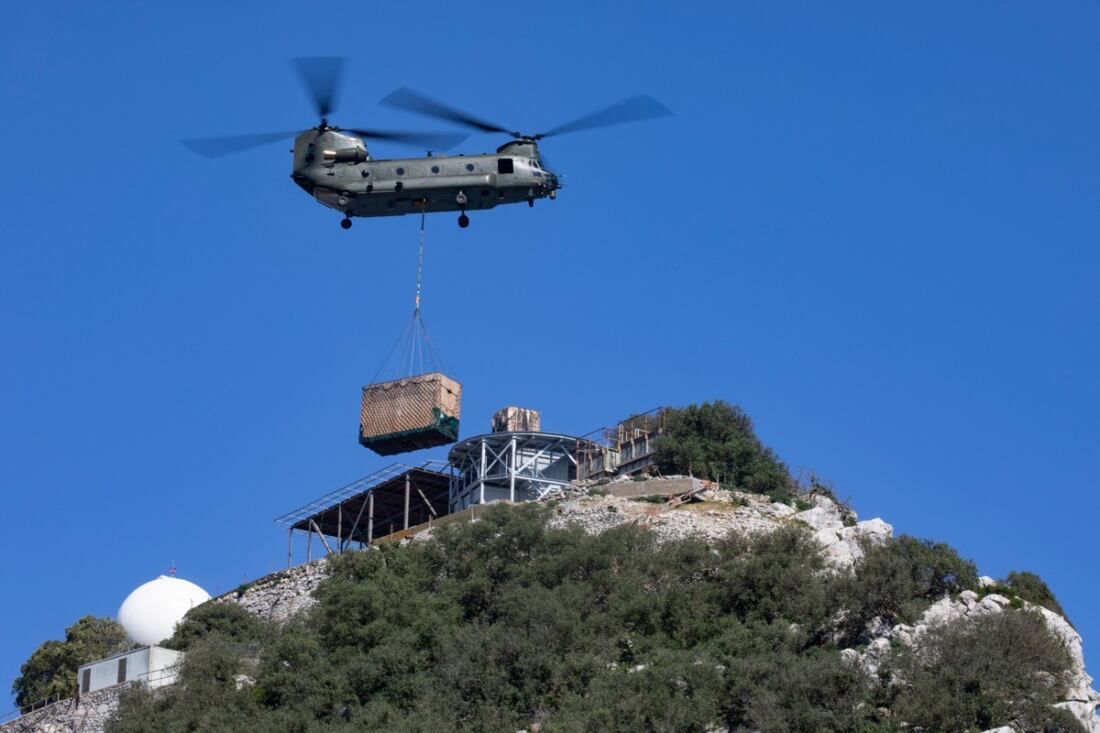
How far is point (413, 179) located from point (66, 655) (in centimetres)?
2420

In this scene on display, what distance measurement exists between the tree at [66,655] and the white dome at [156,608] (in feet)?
2.69

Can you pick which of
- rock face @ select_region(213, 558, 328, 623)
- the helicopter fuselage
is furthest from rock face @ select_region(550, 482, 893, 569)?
the helicopter fuselage

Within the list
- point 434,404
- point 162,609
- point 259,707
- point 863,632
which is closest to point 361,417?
point 434,404

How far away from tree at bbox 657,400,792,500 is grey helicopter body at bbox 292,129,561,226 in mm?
13730

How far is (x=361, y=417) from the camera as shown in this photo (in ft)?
213

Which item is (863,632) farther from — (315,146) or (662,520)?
(315,146)

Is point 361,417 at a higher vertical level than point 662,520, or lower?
higher

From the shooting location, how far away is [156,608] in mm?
65188

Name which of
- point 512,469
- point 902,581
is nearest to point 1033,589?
point 902,581

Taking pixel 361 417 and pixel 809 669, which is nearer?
pixel 809 669

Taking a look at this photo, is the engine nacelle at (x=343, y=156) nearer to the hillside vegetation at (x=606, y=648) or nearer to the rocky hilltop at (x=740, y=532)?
the hillside vegetation at (x=606, y=648)

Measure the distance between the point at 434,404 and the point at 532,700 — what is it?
1784 cm

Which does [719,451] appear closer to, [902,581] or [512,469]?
[512,469]

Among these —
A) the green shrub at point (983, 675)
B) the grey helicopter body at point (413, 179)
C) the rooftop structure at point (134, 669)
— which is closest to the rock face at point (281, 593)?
the rooftop structure at point (134, 669)
